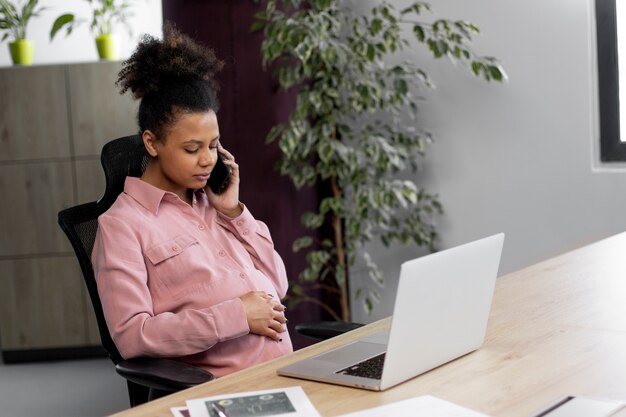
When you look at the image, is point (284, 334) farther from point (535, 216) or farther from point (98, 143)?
point (98, 143)

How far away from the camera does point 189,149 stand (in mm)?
2084

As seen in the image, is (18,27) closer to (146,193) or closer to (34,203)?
(34,203)

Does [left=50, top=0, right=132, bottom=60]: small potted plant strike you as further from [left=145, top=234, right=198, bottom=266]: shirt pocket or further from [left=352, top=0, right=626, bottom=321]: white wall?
[left=145, top=234, right=198, bottom=266]: shirt pocket

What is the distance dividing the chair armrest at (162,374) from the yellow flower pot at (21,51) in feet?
10.5

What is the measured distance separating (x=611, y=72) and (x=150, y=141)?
2.28 metres

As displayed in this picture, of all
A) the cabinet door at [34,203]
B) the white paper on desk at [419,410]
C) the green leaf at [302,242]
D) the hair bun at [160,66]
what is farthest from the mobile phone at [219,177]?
the cabinet door at [34,203]

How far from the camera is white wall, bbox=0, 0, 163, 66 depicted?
504 cm

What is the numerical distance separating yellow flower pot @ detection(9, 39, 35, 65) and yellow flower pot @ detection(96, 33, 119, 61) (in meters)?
0.37

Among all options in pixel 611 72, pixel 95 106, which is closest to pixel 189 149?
pixel 611 72

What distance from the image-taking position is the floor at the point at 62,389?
3825 mm

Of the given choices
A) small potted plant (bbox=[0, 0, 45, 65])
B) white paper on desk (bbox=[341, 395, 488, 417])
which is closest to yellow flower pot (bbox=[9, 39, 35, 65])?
small potted plant (bbox=[0, 0, 45, 65])

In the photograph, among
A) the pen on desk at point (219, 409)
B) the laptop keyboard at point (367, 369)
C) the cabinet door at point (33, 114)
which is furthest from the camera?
the cabinet door at point (33, 114)

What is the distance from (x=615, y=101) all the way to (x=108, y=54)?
97.8 inches

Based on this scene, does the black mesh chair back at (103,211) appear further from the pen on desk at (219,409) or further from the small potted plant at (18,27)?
the small potted plant at (18,27)
